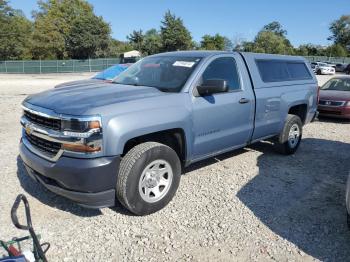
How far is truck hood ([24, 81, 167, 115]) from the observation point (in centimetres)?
366

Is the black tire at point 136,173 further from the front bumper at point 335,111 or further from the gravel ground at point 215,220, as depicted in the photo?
the front bumper at point 335,111

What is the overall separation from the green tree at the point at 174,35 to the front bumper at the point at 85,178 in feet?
176

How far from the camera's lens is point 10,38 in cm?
4947

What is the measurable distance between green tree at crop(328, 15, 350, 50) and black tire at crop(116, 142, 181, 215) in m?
103

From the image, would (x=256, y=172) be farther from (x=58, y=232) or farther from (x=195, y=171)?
(x=58, y=232)

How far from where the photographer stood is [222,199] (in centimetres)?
466

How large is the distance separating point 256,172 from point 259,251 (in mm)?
2287

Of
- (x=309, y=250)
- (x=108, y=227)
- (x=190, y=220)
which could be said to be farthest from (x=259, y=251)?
(x=108, y=227)

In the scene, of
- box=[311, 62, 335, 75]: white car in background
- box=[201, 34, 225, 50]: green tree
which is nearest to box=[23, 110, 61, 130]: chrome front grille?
box=[311, 62, 335, 75]: white car in background

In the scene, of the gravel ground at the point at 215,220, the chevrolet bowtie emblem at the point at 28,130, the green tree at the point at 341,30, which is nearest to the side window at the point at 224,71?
the gravel ground at the point at 215,220

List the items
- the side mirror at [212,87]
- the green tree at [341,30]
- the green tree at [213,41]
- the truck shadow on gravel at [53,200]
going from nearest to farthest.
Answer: the truck shadow on gravel at [53,200] < the side mirror at [212,87] < the green tree at [213,41] < the green tree at [341,30]

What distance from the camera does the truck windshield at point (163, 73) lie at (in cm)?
462

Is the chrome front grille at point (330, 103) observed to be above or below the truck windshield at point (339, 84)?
below

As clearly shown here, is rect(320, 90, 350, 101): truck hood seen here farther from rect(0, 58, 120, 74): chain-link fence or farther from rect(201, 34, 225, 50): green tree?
rect(201, 34, 225, 50): green tree
